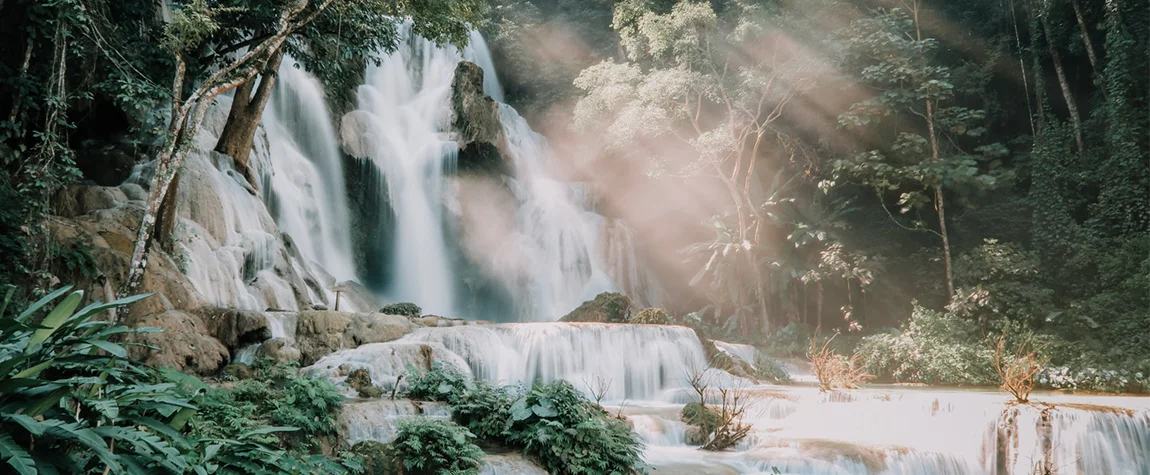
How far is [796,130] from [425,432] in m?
18.4

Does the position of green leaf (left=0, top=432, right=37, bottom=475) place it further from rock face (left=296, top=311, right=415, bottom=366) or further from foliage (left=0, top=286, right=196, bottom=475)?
rock face (left=296, top=311, right=415, bottom=366)

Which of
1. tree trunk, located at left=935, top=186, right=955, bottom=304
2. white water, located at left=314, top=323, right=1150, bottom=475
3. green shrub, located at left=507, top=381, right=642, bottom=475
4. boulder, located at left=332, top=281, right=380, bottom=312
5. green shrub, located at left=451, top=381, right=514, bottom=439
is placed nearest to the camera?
green shrub, located at left=507, top=381, right=642, bottom=475

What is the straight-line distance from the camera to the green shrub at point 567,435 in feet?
18.9

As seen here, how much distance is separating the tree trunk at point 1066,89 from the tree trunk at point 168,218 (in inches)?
818

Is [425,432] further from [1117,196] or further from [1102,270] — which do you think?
[1117,196]

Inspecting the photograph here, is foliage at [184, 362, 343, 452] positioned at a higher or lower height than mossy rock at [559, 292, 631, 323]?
lower

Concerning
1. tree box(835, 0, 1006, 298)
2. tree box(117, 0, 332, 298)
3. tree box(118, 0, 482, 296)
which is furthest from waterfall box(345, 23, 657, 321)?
tree box(117, 0, 332, 298)

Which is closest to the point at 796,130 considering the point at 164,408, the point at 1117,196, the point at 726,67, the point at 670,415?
the point at 726,67

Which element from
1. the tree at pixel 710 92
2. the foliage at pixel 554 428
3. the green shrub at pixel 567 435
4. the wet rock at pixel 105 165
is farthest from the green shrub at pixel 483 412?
the tree at pixel 710 92

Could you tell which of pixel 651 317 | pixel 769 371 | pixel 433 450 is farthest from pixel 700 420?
pixel 651 317

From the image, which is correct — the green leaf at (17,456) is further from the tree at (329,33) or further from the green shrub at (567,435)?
the tree at (329,33)

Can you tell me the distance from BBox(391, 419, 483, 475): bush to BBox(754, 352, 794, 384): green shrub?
10.2 m

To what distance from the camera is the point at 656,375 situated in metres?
12.9

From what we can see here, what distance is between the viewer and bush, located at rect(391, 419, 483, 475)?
17.4ft
